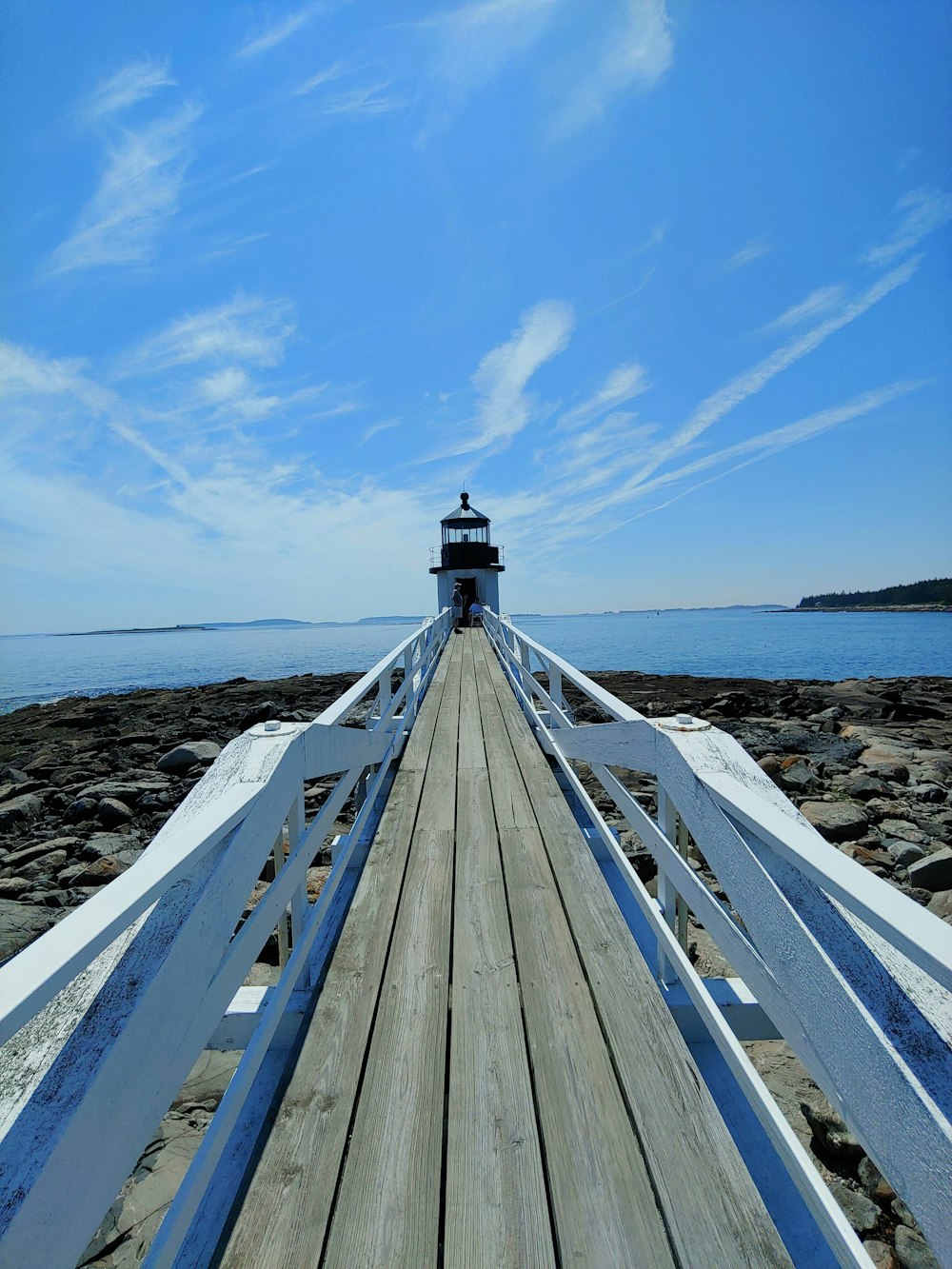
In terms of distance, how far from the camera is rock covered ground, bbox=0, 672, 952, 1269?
2424 millimetres

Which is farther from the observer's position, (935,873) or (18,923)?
(935,873)

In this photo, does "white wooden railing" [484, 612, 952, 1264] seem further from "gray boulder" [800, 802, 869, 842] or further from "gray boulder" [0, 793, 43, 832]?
"gray boulder" [0, 793, 43, 832]

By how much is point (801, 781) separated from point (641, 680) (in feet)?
46.6

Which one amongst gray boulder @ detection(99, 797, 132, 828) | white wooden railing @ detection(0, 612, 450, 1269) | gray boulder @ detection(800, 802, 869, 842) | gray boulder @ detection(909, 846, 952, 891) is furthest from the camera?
gray boulder @ detection(99, 797, 132, 828)

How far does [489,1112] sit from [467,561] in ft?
69.5

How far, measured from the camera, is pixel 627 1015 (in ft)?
6.46

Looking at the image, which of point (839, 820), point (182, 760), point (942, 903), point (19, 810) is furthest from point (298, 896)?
point (182, 760)

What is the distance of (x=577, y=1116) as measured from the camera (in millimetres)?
1618

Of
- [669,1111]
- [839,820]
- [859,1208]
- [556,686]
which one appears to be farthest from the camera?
[839,820]

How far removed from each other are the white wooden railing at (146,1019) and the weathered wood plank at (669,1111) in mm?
1055

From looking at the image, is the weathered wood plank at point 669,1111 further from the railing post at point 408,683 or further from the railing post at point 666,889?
the railing post at point 408,683

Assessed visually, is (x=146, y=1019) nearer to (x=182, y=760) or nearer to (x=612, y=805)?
(x=612, y=805)

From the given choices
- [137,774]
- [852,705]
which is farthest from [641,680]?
[137,774]

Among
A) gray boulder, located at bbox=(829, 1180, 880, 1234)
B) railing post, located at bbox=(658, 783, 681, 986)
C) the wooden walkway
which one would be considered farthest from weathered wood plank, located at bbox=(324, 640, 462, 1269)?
gray boulder, located at bbox=(829, 1180, 880, 1234)
